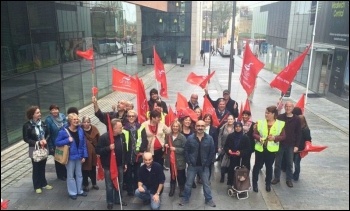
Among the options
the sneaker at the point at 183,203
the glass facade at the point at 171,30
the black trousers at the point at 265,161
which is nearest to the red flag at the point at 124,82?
the sneaker at the point at 183,203

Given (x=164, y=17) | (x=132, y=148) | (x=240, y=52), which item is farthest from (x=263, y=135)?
(x=240, y=52)

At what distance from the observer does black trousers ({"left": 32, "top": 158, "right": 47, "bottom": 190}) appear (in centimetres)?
618

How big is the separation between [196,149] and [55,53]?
8379 mm

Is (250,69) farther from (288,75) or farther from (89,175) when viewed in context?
(89,175)

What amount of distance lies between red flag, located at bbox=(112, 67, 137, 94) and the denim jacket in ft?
10.2

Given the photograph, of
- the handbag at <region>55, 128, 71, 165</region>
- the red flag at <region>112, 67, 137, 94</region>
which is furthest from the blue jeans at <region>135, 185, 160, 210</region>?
the red flag at <region>112, 67, 137, 94</region>

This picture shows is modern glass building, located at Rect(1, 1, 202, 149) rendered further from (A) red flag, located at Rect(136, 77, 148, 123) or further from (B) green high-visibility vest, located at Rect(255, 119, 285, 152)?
(B) green high-visibility vest, located at Rect(255, 119, 285, 152)

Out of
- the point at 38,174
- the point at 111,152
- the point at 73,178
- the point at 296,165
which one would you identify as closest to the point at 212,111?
the point at 296,165

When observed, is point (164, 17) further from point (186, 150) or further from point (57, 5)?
point (186, 150)

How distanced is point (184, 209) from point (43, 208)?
8.64ft

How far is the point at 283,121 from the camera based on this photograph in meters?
6.18

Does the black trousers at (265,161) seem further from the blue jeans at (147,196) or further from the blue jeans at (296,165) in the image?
the blue jeans at (147,196)

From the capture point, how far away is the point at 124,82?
835 centimetres

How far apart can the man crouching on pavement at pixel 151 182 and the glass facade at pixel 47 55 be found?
5393 millimetres
